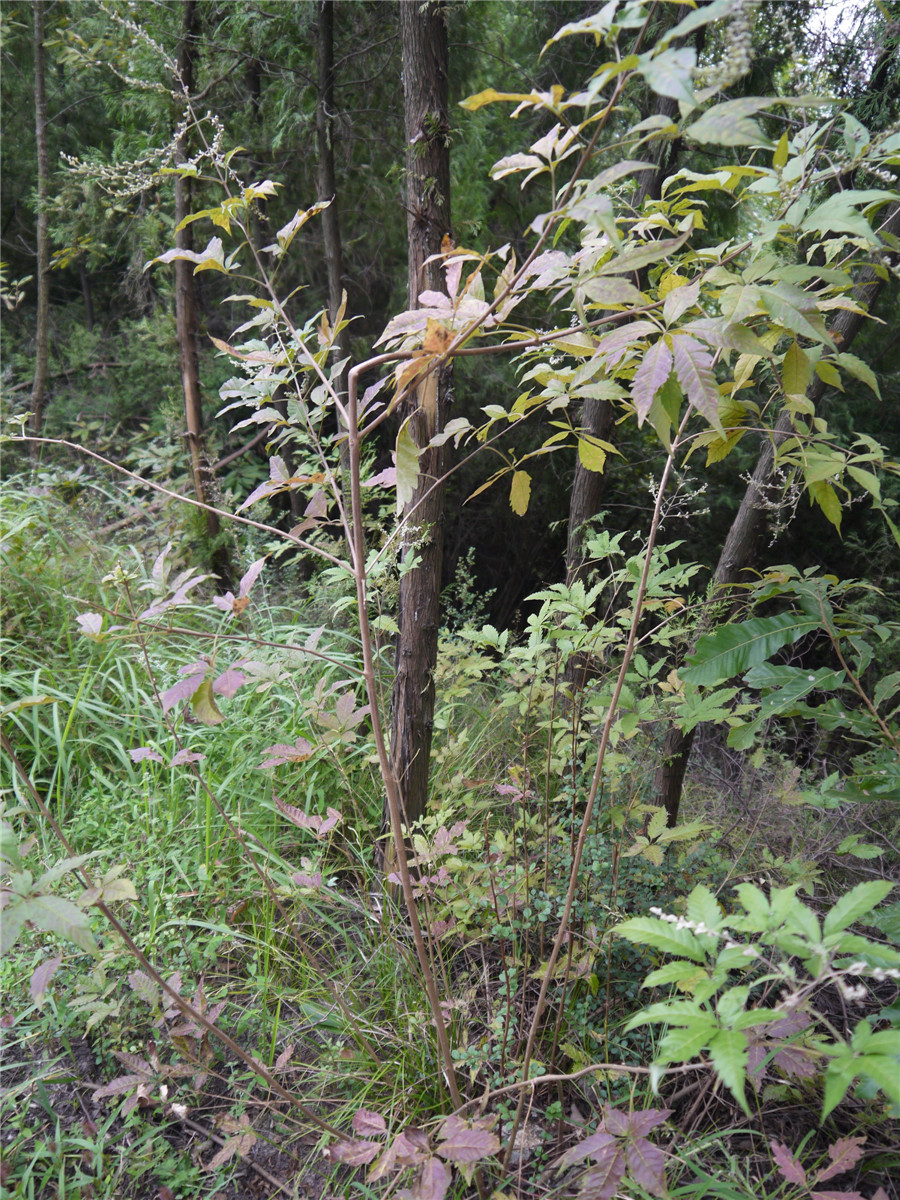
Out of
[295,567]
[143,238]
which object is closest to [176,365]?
[143,238]

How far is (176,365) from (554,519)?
3020 mm

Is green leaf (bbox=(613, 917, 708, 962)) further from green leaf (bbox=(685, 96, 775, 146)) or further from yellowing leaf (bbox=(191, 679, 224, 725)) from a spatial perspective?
green leaf (bbox=(685, 96, 775, 146))

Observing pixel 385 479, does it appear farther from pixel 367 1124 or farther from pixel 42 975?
pixel 367 1124

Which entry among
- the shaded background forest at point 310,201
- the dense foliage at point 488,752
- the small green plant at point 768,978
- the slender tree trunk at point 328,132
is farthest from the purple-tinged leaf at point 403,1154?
the slender tree trunk at point 328,132

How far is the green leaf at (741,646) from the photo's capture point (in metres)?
1.20

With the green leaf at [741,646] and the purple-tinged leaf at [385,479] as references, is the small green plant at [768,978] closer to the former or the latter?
the green leaf at [741,646]

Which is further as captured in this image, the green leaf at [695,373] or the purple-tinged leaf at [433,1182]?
the purple-tinged leaf at [433,1182]

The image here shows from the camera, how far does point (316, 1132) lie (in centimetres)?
137

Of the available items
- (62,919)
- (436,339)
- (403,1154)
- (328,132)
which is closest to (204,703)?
(62,919)

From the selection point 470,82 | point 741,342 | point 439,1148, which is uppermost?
point 470,82

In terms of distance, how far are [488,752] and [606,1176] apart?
5.32ft

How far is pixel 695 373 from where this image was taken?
759mm

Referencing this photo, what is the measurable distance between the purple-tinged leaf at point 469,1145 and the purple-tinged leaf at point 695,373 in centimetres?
97

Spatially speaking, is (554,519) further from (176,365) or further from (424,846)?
(424,846)
